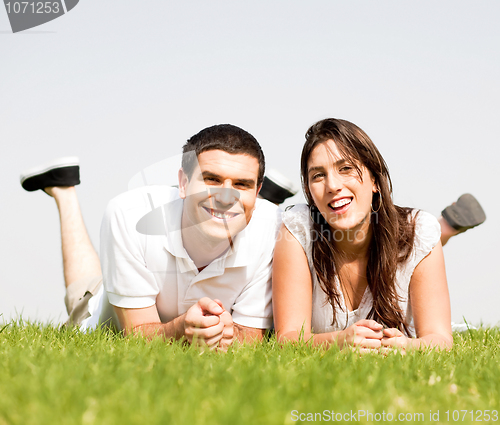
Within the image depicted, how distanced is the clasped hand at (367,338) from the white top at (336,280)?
2.63 feet

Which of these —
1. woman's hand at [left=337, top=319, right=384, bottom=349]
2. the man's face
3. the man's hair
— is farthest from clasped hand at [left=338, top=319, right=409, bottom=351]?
the man's hair

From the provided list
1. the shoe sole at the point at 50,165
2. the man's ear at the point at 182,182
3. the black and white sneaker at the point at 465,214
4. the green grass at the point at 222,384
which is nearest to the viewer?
the green grass at the point at 222,384

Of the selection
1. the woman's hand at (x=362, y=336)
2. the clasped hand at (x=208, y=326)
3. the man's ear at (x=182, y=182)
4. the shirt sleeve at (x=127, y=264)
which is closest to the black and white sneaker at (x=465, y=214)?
the woman's hand at (x=362, y=336)

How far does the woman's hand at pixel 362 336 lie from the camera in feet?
11.8

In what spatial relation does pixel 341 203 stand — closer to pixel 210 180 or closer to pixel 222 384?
pixel 210 180

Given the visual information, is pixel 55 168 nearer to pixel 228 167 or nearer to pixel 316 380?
pixel 228 167

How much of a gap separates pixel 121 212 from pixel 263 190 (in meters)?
2.80

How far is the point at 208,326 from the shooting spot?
3674 millimetres

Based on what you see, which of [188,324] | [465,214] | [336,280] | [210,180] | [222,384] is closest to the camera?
[222,384]

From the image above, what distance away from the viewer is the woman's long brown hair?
4.30 meters

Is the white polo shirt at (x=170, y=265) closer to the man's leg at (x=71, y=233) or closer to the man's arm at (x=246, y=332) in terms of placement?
the man's arm at (x=246, y=332)

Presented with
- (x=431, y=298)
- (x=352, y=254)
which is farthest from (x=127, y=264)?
(x=431, y=298)

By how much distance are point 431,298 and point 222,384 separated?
8.59 feet

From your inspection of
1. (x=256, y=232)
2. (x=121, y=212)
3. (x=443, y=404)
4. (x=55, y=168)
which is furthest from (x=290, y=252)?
(x=55, y=168)
